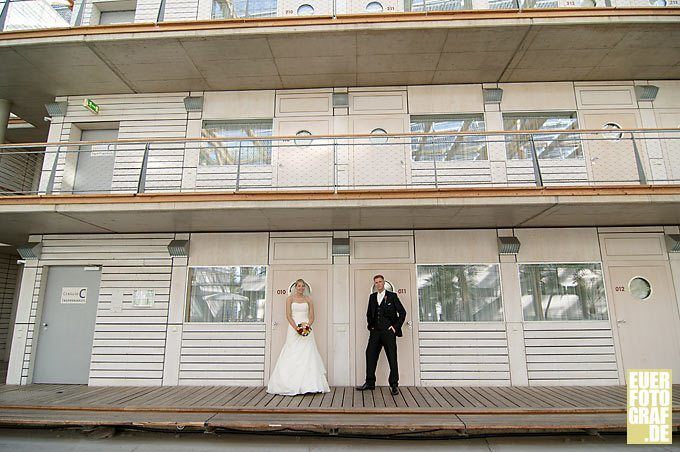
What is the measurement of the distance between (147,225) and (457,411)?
5.76m

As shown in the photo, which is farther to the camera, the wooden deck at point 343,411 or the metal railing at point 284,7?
the metal railing at point 284,7

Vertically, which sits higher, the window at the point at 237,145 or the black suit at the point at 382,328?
the window at the point at 237,145

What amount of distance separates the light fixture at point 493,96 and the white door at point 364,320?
360cm

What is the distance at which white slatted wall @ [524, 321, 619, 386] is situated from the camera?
6.32 meters

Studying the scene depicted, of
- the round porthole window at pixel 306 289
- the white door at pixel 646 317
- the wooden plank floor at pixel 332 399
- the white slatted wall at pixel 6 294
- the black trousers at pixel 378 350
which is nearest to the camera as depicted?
the wooden plank floor at pixel 332 399

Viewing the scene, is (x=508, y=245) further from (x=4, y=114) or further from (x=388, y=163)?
(x=4, y=114)

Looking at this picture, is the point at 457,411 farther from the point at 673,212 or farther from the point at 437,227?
the point at 673,212

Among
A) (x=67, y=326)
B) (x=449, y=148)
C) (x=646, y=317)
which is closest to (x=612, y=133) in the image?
(x=449, y=148)

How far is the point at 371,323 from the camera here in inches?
236

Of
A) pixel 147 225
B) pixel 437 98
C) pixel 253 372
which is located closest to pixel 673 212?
pixel 437 98

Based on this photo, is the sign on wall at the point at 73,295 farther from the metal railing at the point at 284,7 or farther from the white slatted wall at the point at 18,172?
the metal railing at the point at 284,7

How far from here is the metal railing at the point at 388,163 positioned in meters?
6.77

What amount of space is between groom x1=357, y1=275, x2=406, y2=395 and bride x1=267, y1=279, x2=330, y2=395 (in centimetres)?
75

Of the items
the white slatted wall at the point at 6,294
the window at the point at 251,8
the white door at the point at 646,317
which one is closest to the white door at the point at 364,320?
the white door at the point at 646,317
